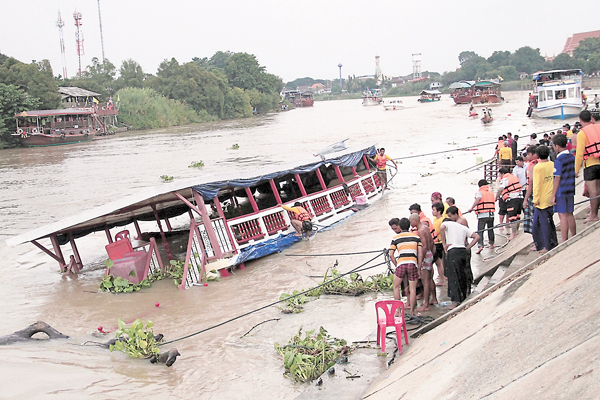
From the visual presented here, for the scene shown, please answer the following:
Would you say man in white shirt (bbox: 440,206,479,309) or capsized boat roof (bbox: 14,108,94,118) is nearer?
man in white shirt (bbox: 440,206,479,309)

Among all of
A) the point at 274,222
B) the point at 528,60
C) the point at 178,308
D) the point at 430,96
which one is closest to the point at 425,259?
the point at 178,308

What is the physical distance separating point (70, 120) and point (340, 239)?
46549 millimetres

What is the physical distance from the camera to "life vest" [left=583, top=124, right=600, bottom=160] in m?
7.17

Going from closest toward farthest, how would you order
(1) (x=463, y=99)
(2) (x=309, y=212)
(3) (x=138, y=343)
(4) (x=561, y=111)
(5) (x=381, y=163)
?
(3) (x=138, y=343) → (2) (x=309, y=212) → (5) (x=381, y=163) → (4) (x=561, y=111) → (1) (x=463, y=99)

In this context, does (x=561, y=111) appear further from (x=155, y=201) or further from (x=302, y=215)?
(x=155, y=201)

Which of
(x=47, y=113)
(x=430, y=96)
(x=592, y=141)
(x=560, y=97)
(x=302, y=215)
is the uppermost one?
(x=430, y=96)

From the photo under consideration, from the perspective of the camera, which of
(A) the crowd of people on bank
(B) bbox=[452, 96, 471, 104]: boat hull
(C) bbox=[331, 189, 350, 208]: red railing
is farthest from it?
(B) bbox=[452, 96, 471, 104]: boat hull

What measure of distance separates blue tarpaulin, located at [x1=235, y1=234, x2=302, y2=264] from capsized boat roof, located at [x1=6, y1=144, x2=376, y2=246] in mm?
1406

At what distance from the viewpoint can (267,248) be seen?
12727mm

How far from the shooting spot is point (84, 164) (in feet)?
116

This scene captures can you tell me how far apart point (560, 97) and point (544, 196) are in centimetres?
3613

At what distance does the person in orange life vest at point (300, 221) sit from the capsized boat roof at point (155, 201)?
0.95m

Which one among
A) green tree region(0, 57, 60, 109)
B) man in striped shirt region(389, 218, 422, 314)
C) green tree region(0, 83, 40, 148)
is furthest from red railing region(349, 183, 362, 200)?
green tree region(0, 57, 60, 109)

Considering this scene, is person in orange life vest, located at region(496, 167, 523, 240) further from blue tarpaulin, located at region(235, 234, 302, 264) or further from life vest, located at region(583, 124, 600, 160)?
blue tarpaulin, located at region(235, 234, 302, 264)
